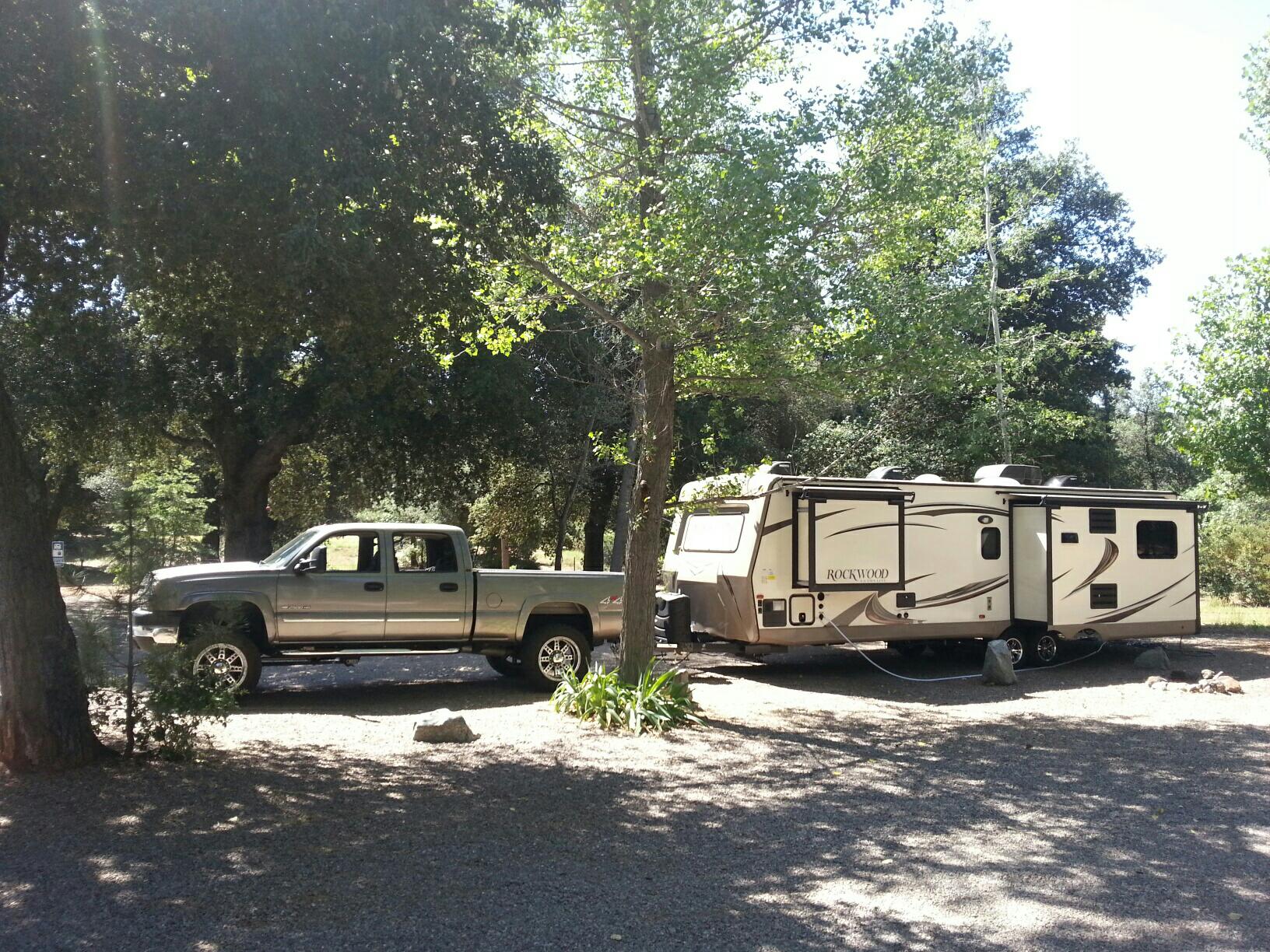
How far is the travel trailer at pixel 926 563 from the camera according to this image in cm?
1289

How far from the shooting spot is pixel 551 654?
1207 cm

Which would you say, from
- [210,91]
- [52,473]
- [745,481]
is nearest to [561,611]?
[745,481]

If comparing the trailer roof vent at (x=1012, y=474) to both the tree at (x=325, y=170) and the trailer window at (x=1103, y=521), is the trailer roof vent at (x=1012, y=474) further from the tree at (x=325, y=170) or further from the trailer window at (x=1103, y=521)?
the tree at (x=325, y=170)

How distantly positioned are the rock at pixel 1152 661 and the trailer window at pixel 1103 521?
178 cm

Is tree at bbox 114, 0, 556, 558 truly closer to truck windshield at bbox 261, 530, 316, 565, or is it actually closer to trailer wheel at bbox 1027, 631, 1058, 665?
truck windshield at bbox 261, 530, 316, 565

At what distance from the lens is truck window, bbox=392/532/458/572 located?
11586 millimetres

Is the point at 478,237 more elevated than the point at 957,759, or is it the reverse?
the point at 478,237

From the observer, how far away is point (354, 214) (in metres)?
7.63

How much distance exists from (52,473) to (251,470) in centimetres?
520

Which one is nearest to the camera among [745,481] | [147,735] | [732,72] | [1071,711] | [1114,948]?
[1114,948]

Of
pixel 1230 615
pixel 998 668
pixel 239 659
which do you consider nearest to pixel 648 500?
pixel 239 659

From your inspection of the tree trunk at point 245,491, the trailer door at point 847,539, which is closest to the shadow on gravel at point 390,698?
the trailer door at point 847,539

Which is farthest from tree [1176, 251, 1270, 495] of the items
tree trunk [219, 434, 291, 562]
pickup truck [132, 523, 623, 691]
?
tree trunk [219, 434, 291, 562]

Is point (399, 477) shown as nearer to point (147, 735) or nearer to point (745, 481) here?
point (745, 481)
